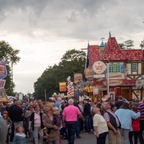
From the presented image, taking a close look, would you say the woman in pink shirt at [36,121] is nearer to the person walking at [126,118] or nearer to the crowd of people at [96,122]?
the crowd of people at [96,122]

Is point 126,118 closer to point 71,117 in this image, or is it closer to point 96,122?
point 96,122

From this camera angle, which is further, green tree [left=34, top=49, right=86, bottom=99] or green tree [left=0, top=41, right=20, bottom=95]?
green tree [left=34, top=49, right=86, bottom=99]

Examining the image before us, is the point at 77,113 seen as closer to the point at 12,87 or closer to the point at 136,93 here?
the point at 136,93

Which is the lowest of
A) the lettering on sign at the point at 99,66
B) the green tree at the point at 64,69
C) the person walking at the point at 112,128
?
the person walking at the point at 112,128

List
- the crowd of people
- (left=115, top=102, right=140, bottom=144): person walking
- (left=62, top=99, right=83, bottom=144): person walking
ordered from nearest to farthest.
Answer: the crowd of people
(left=115, top=102, right=140, bottom=144): person walking
(left=62, top=99, right=83, bottom=144): person walking

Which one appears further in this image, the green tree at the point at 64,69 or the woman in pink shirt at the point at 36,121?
the green tree at the point at 64,69

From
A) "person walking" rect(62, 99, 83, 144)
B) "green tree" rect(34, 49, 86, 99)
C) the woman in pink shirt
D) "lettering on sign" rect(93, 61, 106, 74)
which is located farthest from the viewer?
"green tree" rect(34, 49, 86, 99)

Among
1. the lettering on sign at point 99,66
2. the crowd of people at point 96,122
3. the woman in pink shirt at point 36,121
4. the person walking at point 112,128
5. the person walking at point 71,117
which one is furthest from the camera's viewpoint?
the lettering on sign at point 99,66

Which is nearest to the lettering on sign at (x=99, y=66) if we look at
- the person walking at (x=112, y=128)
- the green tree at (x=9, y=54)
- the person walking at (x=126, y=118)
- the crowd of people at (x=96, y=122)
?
the crowd of people at (x=96, y=122)

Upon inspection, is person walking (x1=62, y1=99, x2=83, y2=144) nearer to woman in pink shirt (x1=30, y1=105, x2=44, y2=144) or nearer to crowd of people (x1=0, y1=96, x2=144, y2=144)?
crowd of people (x1=0, y1=96, x2=144, y2=144)

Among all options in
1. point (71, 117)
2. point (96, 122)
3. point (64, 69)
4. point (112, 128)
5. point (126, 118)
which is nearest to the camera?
point (96, 122)

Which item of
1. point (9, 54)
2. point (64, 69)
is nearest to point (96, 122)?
point (9, 54)

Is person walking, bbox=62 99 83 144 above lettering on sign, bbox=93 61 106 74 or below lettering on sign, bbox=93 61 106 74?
below

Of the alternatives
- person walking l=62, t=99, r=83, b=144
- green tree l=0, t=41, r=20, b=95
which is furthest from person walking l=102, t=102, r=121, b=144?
green tree l=0, t=41, r=20, b=95
